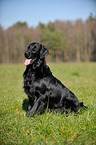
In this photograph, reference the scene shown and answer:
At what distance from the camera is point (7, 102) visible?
3.84 m

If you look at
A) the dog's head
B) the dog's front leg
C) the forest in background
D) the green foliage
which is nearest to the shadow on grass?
the dog's front leg

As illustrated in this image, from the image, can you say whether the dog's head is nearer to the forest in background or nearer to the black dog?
the black dog

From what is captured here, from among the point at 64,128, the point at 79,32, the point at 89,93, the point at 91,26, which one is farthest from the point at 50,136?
the point at 91,26

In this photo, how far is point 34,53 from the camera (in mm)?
3141

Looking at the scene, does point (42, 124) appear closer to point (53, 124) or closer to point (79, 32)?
point (53, 124)

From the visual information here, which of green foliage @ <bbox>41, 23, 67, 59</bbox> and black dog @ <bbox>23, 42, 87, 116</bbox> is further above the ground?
green foliage @ <bbox>41, 23, 67, 59</bbox>

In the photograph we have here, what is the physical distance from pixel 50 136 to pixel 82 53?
4690cm

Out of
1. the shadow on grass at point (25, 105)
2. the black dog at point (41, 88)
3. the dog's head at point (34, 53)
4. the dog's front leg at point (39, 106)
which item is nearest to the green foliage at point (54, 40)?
the shadow on grass at point (25, 105)

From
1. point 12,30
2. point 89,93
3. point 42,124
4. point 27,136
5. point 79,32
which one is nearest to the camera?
point 27,136

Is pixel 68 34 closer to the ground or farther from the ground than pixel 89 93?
farther from the ground

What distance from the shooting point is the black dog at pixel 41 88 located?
3.12 meters

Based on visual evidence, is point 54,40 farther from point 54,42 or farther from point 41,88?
point 41,88

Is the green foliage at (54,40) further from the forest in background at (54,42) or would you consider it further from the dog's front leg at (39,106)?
the dog's front leg at (39,106)

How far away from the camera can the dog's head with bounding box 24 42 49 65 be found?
3.12 meters
